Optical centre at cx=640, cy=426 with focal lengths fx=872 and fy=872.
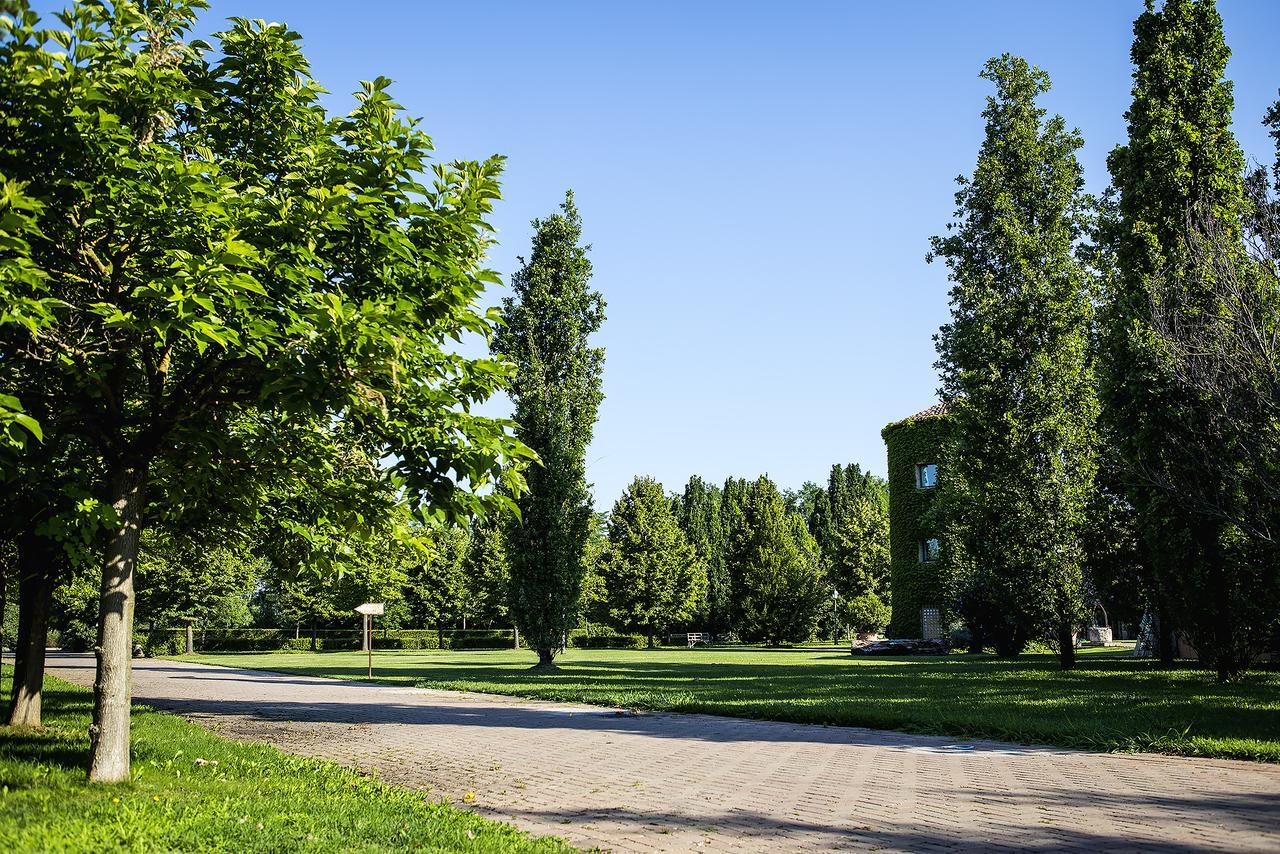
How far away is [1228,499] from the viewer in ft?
54.5

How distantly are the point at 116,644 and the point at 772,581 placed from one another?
2333 inches

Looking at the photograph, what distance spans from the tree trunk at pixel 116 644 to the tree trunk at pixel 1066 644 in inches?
918

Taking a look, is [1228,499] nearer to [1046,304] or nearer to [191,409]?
[1046,304]

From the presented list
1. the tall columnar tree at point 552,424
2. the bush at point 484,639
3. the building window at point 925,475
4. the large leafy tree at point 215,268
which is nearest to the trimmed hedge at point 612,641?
the bush at point 484,639

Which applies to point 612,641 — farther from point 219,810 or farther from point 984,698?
point 219,810

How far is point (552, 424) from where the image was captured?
31.3m

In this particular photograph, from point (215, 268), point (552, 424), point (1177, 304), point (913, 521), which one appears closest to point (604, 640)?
point (913, 521)

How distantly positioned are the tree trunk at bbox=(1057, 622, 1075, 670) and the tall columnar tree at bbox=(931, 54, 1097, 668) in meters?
0.04

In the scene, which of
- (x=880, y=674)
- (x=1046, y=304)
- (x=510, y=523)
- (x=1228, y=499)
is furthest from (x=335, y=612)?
(x=1228, y=499)

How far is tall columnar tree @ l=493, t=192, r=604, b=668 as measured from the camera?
31172 mm

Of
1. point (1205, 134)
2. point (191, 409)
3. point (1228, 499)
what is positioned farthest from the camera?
point (1205, 134)

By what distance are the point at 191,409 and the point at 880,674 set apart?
22.3m

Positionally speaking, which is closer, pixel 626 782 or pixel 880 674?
pixel 626 782

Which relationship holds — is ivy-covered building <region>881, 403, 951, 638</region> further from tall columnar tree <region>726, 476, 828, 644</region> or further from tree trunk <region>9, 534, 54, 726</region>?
tree trunk <region>9, 534, 54, 726</region>
